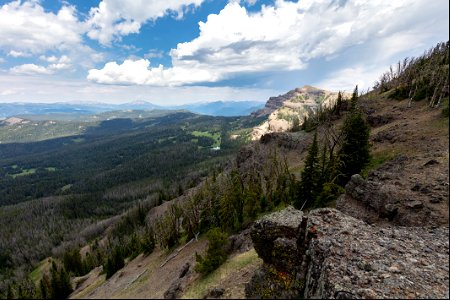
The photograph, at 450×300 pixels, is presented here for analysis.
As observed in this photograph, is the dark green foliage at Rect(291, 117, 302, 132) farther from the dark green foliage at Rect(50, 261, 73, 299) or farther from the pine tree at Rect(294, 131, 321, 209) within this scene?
the dark green foliage at Rect(50, 261, 73, 299)

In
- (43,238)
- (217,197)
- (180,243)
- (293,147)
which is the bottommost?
(43,238)

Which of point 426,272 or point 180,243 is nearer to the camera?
point 426,272

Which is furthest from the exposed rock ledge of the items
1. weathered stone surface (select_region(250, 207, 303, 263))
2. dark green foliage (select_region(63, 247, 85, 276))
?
dark green foliage (select_region(63, 247, 85, 276))

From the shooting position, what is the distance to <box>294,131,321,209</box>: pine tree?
50.7 m

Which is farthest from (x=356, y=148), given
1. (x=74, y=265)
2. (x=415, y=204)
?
(x=74, y=265)

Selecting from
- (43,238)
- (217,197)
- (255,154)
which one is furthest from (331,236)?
(43,238)

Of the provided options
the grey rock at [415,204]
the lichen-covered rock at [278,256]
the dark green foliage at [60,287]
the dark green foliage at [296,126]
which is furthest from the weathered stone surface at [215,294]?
the dark green foliage at [296,126]

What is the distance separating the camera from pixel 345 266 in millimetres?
20406

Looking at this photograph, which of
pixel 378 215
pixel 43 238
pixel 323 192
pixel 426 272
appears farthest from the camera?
pixel 43 238

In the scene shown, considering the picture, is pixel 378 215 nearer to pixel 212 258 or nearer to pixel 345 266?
pixel 345 266

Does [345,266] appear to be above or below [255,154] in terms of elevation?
above

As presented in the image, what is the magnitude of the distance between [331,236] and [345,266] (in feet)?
11.7

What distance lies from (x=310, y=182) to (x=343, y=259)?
30.5 meters

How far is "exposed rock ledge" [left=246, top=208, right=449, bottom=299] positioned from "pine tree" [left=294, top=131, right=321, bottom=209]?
72.9 feet
